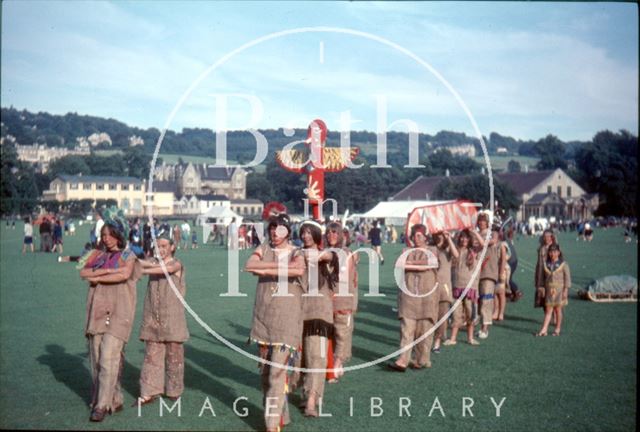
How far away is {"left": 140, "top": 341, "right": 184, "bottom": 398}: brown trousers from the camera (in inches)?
261

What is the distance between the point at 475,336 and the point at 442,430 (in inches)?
198

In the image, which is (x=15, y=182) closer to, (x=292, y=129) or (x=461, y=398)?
(x=292, y=129)

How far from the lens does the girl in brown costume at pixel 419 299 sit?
8503 mm

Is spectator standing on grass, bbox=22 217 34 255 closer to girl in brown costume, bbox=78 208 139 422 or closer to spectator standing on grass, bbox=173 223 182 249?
spectator standing on grass, bbox=173 223 182 249

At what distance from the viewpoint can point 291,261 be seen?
5879 millimetres

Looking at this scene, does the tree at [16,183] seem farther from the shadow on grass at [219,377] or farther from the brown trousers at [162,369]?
the brown trousers at [162,369]

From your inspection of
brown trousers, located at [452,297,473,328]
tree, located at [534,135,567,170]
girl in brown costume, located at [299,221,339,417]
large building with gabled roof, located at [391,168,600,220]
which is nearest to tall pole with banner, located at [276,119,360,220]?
girl in brown costume, located at [299,221,339,417]

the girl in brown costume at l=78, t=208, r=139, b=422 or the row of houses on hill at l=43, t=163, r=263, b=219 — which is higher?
the row of houses on hill at l=43, t=163, r=263, b=219

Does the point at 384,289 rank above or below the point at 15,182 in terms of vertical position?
below

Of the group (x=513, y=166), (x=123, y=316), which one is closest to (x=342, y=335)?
(x=123, y=316)

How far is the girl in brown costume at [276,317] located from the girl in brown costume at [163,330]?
1.11 meters

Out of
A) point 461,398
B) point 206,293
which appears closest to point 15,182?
point 206,293

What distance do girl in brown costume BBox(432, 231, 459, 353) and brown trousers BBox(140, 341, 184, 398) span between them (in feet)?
13.3

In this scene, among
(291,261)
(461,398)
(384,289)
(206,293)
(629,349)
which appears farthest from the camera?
(384,289)
